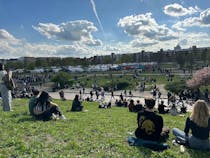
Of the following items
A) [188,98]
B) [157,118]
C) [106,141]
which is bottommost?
[188,98]

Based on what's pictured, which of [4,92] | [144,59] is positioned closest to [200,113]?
[4,92]

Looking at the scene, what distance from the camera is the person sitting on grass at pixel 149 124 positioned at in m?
6.85

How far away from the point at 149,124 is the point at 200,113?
1.28 meters

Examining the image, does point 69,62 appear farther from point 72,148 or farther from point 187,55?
point 72,148

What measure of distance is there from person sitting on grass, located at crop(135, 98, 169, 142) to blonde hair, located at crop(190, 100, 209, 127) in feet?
2.92

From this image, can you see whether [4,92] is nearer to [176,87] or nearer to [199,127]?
[199,127]

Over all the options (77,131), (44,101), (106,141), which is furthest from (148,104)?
(44,101)

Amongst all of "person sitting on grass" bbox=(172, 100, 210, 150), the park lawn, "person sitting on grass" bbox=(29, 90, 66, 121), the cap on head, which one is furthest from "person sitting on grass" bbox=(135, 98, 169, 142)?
"person sitting on grass" bbox=(29, 90, 66, 121)

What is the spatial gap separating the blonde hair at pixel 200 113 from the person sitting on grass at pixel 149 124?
0.89m

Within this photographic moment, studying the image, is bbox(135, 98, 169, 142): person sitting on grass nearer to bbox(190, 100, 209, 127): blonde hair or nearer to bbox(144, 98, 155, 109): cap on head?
bbox(144, 98, 155, 109): cap on head

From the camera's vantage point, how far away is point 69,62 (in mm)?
144750

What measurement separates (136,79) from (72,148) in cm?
6530

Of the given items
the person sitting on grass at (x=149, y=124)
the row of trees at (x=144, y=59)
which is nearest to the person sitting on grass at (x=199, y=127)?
the person sitting on grass at (x=149, y=124)

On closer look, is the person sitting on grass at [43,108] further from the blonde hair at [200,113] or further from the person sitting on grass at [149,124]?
the blonde hair at [200,113]
